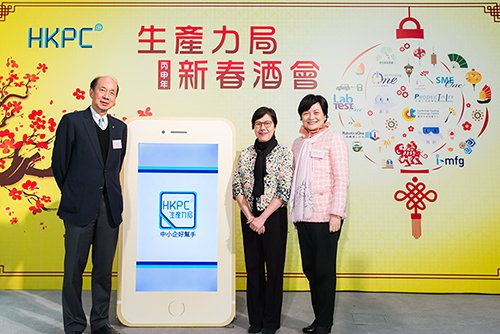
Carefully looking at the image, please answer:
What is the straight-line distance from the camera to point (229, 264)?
2385mm

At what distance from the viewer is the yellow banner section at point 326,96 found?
3.10m

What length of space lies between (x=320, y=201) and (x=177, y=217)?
0.83m

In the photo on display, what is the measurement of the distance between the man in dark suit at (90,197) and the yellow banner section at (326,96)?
3.24 feet

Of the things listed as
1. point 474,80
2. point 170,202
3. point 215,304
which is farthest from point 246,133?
point 474,80

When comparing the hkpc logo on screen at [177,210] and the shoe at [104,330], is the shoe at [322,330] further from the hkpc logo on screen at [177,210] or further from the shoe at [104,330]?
the shoe at [104,330]

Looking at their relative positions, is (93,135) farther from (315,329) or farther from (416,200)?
(416,200)

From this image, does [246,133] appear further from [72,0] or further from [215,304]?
[72,0]

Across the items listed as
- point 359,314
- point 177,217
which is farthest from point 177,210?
point 359,314

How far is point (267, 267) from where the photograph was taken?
86.4 inches

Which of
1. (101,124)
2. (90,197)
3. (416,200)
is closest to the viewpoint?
(90,197)

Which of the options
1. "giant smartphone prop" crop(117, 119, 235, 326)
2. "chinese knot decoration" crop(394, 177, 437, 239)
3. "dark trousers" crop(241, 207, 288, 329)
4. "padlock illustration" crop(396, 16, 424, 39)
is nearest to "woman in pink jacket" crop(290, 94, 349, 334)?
"dark trousers" crop(241, 207, 288, 329)

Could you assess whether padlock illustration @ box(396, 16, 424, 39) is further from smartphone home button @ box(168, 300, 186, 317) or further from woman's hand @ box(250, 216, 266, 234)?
smartphone home button @ box(168, 300, 186, 317)

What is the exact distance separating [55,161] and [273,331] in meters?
1.43

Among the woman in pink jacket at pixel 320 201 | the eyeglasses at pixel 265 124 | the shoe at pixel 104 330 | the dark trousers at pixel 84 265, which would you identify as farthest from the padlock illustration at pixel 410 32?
the shoe at pixel 104 330
